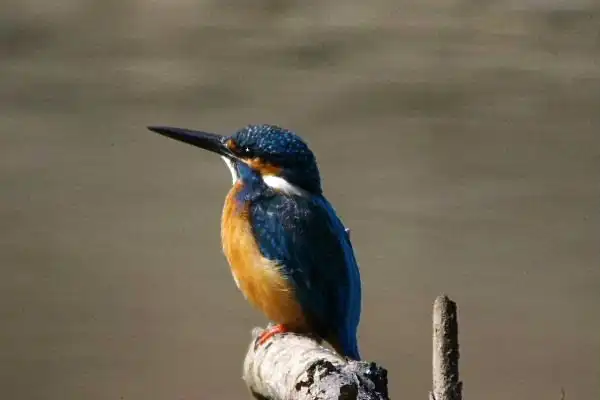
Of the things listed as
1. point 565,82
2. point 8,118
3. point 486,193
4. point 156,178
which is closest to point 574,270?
point 486,193

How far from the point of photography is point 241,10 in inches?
88.9

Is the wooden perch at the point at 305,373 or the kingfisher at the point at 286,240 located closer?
the wooden perch at the point at 305,373

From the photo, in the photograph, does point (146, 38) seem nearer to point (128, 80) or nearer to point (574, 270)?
point (128, 80)

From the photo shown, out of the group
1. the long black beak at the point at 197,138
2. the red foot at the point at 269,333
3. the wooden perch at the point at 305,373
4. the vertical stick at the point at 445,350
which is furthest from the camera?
the long black beak at the point at 197,138

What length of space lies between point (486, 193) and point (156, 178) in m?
0.70

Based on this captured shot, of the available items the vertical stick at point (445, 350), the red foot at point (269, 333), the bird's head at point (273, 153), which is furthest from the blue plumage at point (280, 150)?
the vertical stick at point (445, 350)

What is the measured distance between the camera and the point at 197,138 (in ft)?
3.74

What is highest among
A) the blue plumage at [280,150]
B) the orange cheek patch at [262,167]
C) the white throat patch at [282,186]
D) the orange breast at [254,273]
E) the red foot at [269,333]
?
the blue plumage at [280,150]

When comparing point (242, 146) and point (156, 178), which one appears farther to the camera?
point (156, 178)

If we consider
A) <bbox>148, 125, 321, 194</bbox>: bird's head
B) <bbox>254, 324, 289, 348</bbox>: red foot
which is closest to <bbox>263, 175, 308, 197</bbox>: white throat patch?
<bbox>148, 125, 321, 194</bbox>: bird's head

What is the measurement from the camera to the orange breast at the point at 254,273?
1124 mm

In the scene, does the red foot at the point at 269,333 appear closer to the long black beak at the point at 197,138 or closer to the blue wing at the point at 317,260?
the blue wing at the point at 317,260

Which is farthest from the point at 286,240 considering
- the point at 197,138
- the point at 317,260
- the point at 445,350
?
the point at 445,350

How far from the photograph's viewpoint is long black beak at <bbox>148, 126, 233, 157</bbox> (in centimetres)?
112
